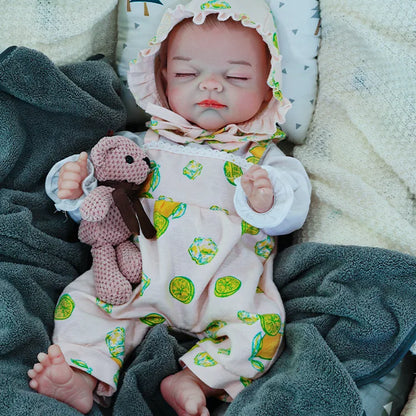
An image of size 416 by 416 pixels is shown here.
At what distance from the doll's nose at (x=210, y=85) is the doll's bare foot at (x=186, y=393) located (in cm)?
60

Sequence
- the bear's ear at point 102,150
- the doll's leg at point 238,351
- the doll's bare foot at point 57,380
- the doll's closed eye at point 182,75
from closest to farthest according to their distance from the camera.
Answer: the doll's bare foot at point 57,380 < the doll's leg at point 238,351 < the bear's ear at point 102,150 < the doll's closed eye at point 182,75

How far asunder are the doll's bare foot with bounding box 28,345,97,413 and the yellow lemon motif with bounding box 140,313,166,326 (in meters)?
0.22

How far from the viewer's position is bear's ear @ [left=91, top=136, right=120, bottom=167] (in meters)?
1.16

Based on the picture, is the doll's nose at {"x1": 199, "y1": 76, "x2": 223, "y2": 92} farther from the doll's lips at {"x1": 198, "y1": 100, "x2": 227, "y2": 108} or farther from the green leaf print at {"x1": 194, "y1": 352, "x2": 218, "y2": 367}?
the green leaf print at {"x1": 194, "y1": 352, "x2": 218, "y2": 367}

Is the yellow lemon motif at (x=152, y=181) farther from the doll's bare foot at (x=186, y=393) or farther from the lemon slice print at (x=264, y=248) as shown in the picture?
the doll's bare foot at (x=186, y=393)

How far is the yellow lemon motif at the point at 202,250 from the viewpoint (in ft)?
3.76

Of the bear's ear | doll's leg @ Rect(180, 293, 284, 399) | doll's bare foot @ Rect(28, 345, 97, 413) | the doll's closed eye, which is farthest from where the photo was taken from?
the doll's closed eye

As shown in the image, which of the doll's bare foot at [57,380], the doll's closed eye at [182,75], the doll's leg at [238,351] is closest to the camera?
the doll's bare foot at [57,380]

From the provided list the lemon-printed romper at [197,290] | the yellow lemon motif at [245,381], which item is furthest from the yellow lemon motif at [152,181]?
the yellow lemon motif at [245,381]

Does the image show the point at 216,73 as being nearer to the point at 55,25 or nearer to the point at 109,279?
the point at 55,25

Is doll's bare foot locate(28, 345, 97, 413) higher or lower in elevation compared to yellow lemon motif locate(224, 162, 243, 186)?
lower

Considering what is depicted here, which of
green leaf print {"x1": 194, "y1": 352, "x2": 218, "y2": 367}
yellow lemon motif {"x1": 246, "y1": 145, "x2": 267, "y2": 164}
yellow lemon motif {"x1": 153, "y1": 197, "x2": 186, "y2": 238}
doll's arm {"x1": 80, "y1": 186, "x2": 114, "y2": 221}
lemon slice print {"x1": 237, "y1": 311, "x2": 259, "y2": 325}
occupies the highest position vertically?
yellow lemon motif {"x1": 246, "y1": 145, "x2": 267, "y2": 164}

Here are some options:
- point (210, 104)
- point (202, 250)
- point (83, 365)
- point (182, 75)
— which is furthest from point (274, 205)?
point (83, 365)

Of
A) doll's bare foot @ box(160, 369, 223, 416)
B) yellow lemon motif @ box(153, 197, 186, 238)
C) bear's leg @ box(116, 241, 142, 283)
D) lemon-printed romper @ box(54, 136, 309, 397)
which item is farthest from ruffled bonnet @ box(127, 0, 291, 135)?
doll's bare foot @ box(160, 369, 223, 416)
